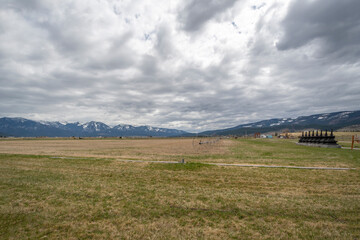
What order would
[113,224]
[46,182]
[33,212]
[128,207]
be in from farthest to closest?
[46,182] → [128,207] → [33,212] → [113,224]

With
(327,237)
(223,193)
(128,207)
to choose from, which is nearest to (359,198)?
(327,237)

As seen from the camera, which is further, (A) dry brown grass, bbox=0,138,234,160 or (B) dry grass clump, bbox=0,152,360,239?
(A) dry brown grass, bbox=0,138,234,160

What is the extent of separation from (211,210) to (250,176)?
7.62 meters

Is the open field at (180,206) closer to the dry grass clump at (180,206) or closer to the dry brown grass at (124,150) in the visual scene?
the dry grass clump at (180,206)

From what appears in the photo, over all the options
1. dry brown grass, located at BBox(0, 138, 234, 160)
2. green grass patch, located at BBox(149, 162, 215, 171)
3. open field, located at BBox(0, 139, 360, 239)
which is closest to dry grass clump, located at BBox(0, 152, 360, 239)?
open field, located at BBox(0, 139, 360, 239)

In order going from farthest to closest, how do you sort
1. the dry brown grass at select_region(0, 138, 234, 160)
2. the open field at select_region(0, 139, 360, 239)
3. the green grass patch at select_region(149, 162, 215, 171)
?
1. the dry brown grass at select_region(0, 138, 234, 160)
2. the green grass patch at select_region(149, 162, 215, 171)
3. the open field at select_region(0, 139, 360, 239)

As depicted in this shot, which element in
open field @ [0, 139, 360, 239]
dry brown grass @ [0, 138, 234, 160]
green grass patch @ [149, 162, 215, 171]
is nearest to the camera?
open field @ [0, 139, 360, 239]

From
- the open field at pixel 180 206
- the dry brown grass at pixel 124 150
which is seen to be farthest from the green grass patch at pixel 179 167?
the dry brown grass at pixel 124 150

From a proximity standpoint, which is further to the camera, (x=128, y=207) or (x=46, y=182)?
(x=46, y=182)

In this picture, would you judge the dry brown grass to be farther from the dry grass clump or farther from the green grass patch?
the dry grass clump

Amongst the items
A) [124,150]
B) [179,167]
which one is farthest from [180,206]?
[124,150]

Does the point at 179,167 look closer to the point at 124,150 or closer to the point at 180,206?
the point at 180,206

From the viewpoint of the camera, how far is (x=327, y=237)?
20.2ft

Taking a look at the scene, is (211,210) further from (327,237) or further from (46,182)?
(46,182)
